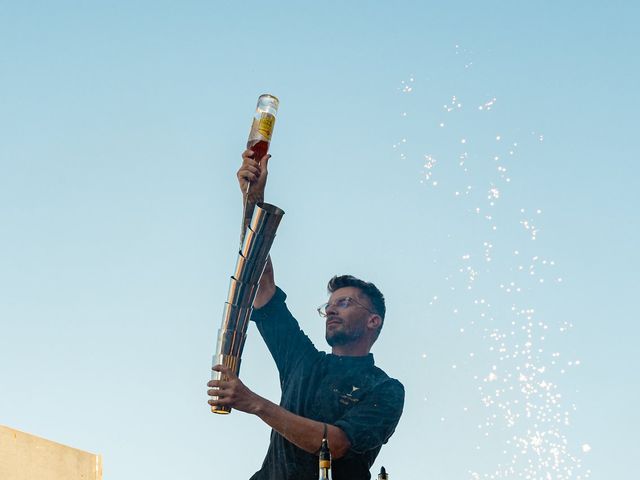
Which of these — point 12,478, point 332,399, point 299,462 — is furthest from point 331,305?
point 12,478

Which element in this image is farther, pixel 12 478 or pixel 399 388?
pixel 399 388

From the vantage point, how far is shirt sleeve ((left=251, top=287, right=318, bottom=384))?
27.2 ft

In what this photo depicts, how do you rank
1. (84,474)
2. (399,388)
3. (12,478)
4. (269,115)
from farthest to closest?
(84,474)
(399,388)
(12,478)
(269,115)

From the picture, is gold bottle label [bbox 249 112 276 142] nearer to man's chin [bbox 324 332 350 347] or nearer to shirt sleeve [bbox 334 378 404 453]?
man's chin [bbox 324 332 350 347]

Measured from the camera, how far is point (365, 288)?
29.0 feet

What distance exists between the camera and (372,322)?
866 cm

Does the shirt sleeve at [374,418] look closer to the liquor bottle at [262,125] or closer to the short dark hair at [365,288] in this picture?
the short dark hair at [365,288]

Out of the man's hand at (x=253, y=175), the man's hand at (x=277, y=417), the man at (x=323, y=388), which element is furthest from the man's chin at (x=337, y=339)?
the man's hand at (x=253, y=175)

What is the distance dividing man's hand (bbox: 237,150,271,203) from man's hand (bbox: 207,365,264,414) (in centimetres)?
142

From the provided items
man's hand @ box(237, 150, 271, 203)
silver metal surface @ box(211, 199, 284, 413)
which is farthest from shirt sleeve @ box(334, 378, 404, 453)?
man's hand @ box(237, 150, 271, 203)

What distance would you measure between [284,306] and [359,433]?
5.17 ft

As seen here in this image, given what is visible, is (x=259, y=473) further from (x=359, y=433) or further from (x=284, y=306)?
(x=284, y=306)

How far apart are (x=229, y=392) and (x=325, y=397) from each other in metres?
1.57

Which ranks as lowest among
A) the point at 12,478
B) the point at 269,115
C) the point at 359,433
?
the point at 12,478
